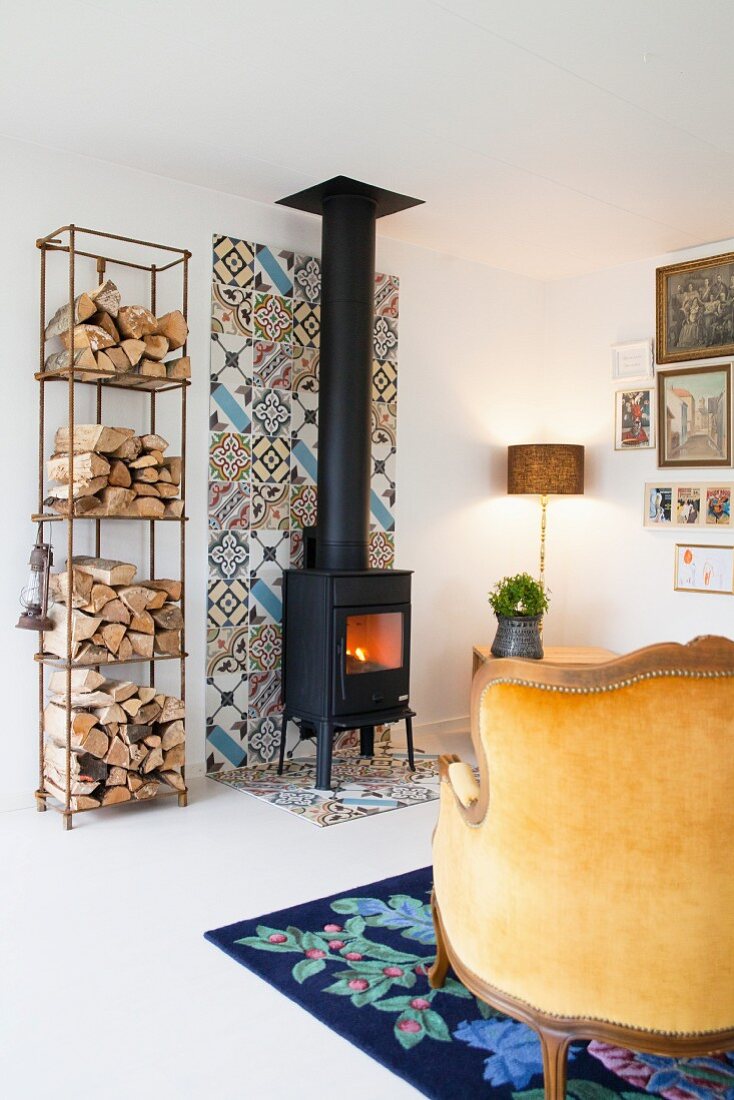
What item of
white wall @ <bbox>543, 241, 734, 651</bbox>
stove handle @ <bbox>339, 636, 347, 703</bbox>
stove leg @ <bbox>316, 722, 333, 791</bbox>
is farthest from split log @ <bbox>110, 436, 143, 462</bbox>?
white wall @ <bbox>543, 241, 734, 651</bbox>

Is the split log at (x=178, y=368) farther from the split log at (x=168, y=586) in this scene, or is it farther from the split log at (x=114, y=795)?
the split log at (x=114, y=795)

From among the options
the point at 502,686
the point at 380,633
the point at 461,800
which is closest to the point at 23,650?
Answer: the point at 380,633

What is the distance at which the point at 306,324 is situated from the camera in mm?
4738

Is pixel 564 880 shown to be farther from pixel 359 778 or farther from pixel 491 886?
pixel 359 778

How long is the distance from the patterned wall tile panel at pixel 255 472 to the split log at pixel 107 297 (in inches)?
27.4

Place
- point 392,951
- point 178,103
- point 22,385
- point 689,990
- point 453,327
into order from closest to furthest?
point 689,990, point 392,951, point 178,103, point 22,385, point 453,327

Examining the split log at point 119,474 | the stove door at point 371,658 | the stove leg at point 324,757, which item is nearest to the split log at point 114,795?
the stove leg at point 324,757

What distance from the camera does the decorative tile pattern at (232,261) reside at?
438 centimetres

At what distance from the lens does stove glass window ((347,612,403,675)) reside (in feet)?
14.2

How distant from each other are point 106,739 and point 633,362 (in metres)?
3.45

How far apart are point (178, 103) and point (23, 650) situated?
213cm

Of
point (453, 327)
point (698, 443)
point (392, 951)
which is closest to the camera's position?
point (392, 951)

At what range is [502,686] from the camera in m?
1.83

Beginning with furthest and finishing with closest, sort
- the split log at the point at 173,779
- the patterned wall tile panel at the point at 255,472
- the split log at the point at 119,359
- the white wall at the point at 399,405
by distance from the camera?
the patterned wall tile panel at the point at 255,472 < the split log at the point at 173,779 < the white wall at the point at 399,405 < the split log at the point at 119,359
